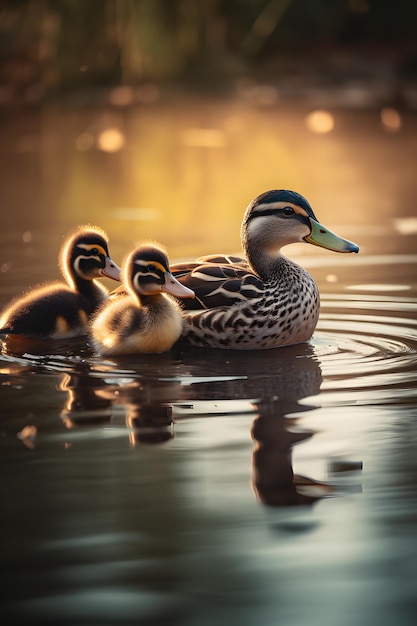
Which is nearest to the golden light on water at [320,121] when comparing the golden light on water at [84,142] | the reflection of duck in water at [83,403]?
the golden light on water at [84,142]

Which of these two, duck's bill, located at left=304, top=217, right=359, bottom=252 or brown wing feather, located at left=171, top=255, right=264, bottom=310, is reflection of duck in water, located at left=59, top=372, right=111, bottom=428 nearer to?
brown wing feather, located at left=171, top=255, right=264, bottom=310

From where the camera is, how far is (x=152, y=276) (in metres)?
5.92

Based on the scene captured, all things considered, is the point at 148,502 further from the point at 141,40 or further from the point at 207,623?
the point at 141,40

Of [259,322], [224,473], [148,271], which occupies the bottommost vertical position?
[224,473]

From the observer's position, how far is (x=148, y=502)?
370 cm

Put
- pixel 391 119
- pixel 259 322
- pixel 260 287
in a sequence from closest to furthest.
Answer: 1. pixel 259 322
2. pixel 260 287
3. pixel 391 119

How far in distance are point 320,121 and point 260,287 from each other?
11111 mm

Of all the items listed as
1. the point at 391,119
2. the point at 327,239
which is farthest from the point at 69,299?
the point at 391,119

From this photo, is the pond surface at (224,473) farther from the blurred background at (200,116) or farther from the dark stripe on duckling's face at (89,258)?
the blurred background at (200,116)

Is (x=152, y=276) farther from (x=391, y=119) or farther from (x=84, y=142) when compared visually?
(x=391, y=119)

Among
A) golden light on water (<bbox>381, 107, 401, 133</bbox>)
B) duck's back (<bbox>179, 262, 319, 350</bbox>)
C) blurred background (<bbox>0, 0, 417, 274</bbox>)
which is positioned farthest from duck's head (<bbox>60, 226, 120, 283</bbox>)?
golden light on water (<bbox>381, 107, 401, 133</bbox>)

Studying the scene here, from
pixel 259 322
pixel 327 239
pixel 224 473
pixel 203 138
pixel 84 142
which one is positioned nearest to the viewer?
pixel 224 473

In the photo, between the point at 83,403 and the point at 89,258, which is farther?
the point at 89,258

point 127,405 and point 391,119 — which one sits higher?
point 391,119
